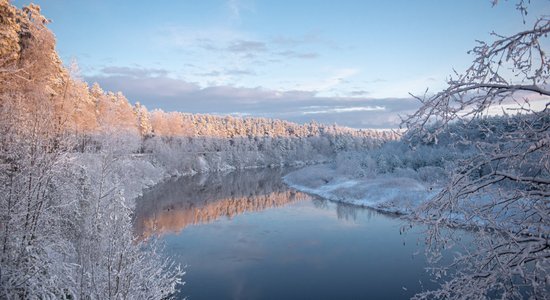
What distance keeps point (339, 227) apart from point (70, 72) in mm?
22356

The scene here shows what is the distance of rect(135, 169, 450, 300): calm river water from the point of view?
1595cm

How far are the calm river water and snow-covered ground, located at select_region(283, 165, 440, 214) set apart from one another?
212 cm

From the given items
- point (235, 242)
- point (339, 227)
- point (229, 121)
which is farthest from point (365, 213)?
point (229, 121)

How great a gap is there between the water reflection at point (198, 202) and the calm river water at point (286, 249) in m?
0.10

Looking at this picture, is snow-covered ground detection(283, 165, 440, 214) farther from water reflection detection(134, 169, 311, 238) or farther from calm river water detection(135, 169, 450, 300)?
water reflection detection(134, 169, 311, 238)

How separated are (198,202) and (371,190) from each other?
18355 mm

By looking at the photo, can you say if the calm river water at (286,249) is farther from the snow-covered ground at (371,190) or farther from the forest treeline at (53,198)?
the forest treeline at (53,198)

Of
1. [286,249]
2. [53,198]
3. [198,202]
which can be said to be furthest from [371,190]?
[53,198]

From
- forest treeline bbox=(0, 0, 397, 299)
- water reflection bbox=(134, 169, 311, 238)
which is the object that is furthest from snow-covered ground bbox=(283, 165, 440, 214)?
forest treeline bbox=(0, 0, 397, 299)

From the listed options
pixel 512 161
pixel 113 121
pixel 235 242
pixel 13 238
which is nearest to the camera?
pixel 512 161

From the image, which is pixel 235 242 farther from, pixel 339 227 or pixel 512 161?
pixel 512 161

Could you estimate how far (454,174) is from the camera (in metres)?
4.32

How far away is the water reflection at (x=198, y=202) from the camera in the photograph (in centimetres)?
2761

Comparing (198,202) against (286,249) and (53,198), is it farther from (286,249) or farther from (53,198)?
(53,198)
